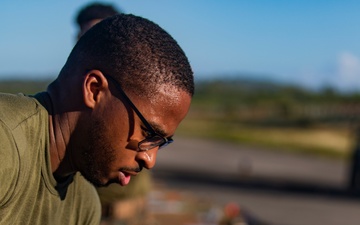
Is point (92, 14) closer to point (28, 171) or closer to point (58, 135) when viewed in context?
point (58, 135)

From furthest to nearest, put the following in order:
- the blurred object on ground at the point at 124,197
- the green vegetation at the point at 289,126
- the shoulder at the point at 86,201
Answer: the green vegetation at the point at 289,126 → the blurred object on ground at the point at 124,197 → the shoulder at the point at 86,201

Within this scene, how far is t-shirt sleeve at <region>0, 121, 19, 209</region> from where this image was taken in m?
1.92

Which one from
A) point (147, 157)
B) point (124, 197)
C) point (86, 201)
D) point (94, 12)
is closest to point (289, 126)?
point (124, 197)

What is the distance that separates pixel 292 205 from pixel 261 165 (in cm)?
884

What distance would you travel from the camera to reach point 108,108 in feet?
7.25

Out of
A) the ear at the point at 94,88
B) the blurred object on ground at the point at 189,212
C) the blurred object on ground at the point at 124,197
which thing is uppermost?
the ear at the point at 94,88

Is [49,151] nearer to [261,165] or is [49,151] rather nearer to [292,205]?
[292,205]

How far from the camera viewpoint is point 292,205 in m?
18.5

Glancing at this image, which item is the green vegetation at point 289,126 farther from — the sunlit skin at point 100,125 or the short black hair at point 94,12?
the sunlit skin at point 100,125

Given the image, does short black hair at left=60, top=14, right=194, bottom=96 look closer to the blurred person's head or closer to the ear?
the ear

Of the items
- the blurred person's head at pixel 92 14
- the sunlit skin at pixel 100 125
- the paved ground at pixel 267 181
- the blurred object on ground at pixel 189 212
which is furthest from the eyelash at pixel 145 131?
the paved ground at pixel 267 181

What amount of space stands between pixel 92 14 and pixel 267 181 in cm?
1960

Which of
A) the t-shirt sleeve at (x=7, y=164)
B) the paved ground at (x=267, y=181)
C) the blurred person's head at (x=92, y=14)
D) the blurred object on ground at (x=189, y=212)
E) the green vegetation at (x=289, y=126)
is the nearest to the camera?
the t-shirt sleeve at (x=7, y=164)

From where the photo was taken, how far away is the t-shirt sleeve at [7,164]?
6.28 ft
